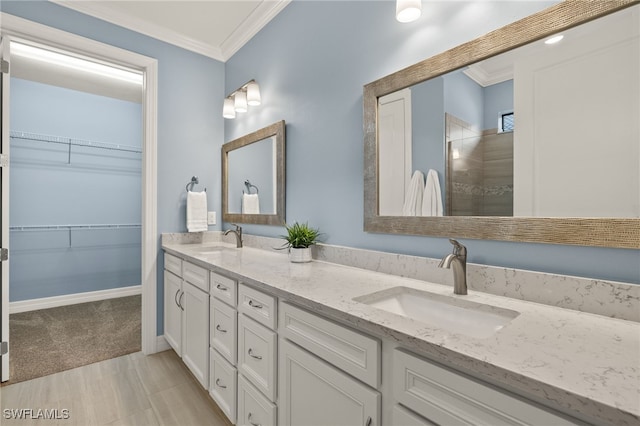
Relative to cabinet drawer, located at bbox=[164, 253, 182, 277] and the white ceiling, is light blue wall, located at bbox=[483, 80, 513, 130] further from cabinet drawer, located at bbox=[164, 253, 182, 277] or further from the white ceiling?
cabinet drawer, located at bbox=[164, 253, 182, 277]

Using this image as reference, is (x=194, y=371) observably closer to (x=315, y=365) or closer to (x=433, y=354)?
(x=315, y=365)

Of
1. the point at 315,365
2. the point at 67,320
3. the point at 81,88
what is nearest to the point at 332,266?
the point at 315,365

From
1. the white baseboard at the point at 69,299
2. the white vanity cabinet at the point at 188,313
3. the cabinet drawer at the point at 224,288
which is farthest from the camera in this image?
the white baseboard at the point at 69,299

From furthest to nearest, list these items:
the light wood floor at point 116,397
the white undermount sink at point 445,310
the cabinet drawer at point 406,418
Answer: the light wood floor at point 116,397
the white undermount sink at point 445,310
the cabinet drawer at point 406,418

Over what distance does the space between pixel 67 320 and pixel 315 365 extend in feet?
10.8

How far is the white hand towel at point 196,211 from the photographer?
267cm

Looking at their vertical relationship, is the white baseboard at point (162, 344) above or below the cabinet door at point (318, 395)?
below

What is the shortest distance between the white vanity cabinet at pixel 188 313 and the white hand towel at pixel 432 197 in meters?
1.24

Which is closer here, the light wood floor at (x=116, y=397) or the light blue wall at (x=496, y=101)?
the light blue wall at (x=496, y=101)

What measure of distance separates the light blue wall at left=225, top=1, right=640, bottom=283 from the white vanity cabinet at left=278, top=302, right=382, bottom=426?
23.7 inches

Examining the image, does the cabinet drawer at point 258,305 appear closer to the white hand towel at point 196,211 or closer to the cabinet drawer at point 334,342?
the cabinet drawer at point 334,342

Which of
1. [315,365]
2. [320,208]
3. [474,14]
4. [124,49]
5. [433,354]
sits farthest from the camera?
[124,49]

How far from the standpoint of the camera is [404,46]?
4.80 feet

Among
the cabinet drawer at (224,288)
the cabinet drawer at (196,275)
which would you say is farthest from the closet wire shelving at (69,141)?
the cabinet drawer at (224,288)
